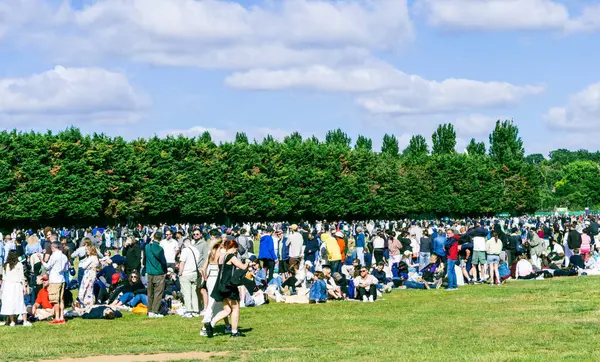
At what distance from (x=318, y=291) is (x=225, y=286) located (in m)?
7.17

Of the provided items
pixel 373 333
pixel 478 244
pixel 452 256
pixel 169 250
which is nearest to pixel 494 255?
pixel 478 244

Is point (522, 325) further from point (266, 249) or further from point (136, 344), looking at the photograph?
point (266, 249)

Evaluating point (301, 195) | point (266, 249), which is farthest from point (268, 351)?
point (301, 195)

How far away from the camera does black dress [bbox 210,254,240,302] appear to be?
1570cm

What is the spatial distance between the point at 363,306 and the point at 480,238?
6785 millimetres

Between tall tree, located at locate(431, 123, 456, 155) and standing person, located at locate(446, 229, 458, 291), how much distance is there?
91.7 meters

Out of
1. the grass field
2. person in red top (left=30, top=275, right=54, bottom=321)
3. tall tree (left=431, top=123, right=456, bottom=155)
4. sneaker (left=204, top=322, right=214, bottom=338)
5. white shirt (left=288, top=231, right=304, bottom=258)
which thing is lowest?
the grass field

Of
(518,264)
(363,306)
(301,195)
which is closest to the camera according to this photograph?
(363,306)

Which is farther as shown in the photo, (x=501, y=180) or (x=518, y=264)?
(x=501, y=180)

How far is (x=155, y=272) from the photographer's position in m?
19.5

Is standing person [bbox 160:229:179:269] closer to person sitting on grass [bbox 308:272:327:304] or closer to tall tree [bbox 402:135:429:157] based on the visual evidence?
person sitting on grass [bbox 308:272:327:304]

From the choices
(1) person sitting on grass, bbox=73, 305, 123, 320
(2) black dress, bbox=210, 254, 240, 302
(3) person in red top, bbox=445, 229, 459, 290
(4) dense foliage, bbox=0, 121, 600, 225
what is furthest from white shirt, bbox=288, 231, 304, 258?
(4) dense foliage, bbox=0, 121, 600, 225

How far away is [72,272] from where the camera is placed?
22.8 meters

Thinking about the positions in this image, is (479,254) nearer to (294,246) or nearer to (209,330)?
(294,246)
